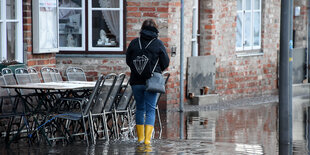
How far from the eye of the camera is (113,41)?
15.8 metres

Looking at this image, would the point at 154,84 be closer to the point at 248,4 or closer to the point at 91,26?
the point at 91,26

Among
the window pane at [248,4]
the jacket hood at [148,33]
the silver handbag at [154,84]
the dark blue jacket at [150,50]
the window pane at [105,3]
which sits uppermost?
the window pane at [248,4]

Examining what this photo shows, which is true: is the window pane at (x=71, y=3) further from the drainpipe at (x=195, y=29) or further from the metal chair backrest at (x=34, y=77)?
the metal chair backrest at (x=34, y=77)

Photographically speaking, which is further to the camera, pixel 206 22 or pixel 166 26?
pixel 206 22

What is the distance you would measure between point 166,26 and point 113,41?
47.4 inches

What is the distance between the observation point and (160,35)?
15398 mm

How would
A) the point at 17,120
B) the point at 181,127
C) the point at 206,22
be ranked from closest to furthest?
the point at 17,120, the point at 181,127, the point at 206,22

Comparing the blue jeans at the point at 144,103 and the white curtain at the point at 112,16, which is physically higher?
the white curtain at the point at 112,16

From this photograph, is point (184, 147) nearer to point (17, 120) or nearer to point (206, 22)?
point (17, 120)

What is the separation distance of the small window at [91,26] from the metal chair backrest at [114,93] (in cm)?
527

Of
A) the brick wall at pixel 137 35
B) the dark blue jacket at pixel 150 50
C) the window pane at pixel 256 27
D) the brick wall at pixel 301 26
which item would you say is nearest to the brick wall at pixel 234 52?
the window pane at pixel 256 27

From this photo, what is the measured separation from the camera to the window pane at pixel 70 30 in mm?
15771

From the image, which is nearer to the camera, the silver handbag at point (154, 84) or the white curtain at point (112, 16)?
the silver handbag at point (154, 84)

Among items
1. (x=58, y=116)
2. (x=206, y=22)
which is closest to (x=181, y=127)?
(x=58, y=116)
